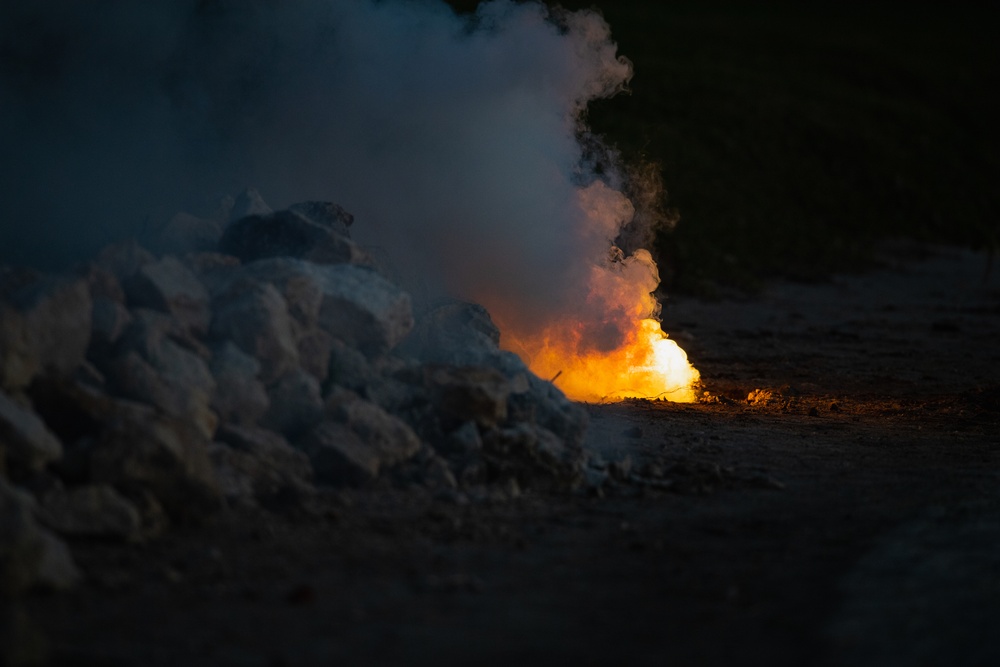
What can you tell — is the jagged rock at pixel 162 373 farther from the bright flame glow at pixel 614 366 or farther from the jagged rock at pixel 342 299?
the bright flame glow at pixel 614 366

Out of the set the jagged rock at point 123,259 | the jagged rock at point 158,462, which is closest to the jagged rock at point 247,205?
the jagged rock at point 123,259

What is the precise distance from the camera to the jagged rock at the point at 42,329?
5.86 meters

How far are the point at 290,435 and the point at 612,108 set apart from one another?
33.2 metres

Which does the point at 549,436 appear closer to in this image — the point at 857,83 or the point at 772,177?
the point at 772,177

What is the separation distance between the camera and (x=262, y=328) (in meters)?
6.98

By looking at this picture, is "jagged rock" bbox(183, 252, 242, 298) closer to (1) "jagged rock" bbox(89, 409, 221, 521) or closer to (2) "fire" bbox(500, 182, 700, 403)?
(1) "jagged rock" bbox(89, 409, 221, 521)

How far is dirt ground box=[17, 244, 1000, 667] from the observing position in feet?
15.4

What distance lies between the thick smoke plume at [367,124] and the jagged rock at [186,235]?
257 centimetres

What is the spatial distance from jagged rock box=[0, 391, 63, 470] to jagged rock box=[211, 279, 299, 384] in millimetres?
1538

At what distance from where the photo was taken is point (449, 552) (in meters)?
5.99

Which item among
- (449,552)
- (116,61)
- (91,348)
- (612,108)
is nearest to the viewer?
(449,552)

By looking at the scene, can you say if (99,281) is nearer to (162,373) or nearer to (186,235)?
(162,373)

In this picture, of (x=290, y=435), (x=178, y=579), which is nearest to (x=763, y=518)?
(x=290, y=435)

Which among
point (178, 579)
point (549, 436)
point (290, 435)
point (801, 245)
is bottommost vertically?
point (178, 579)
